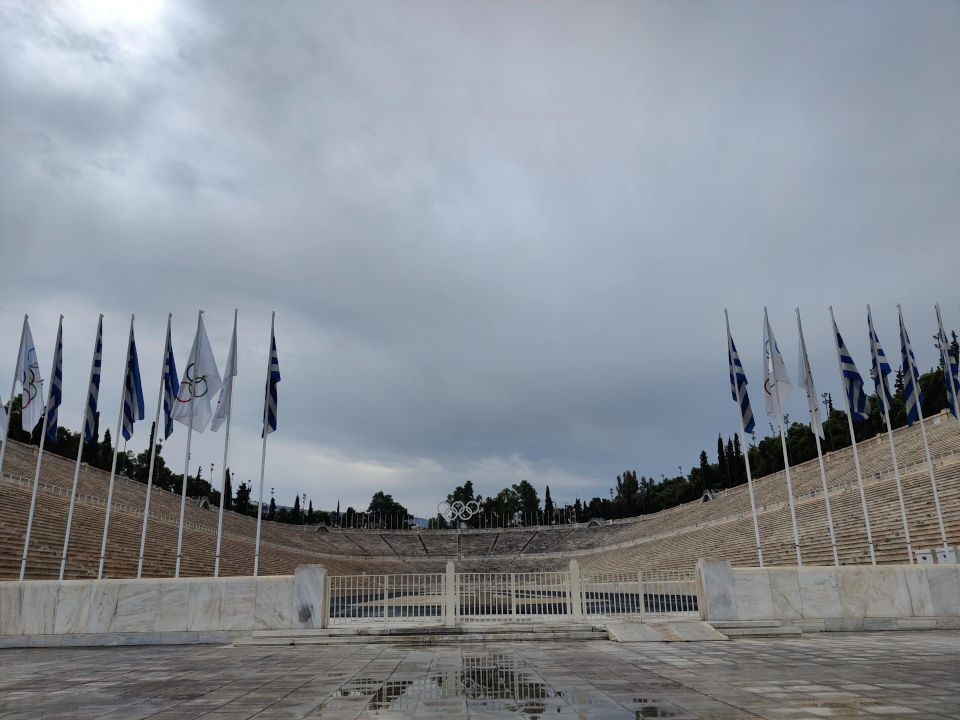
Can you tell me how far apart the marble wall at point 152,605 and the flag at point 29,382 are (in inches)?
244

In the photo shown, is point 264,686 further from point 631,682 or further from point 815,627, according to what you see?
point 815,627

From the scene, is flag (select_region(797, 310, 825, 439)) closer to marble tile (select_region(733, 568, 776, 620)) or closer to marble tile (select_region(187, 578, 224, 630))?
marble tile (select_region(733, 568, 776, 620))

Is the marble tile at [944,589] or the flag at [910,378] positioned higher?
the flag at [910,378]

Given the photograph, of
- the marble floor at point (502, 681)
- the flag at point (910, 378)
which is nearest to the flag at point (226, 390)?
the marble floor at point (502, 681)

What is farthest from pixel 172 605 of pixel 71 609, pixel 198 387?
pixel 198 387

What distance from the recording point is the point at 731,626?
14625 mm

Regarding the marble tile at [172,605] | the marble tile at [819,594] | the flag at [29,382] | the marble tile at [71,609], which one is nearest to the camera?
the marble tile at [71,609]

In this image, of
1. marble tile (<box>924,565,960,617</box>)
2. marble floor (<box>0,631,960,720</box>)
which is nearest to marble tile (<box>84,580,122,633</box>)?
marble floor (<box>0,631,960,720</box>)

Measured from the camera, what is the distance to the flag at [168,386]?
19312mm

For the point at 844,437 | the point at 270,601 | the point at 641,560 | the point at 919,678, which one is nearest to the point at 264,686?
the point at 270,601

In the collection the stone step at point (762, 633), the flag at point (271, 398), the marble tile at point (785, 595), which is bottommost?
the stone step at point (762, 633)

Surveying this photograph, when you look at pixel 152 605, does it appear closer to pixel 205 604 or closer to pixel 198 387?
pixel 205 604

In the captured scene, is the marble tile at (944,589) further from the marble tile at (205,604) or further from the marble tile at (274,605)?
the marble tile at (205,604)

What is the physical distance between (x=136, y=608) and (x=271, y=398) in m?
6.70
